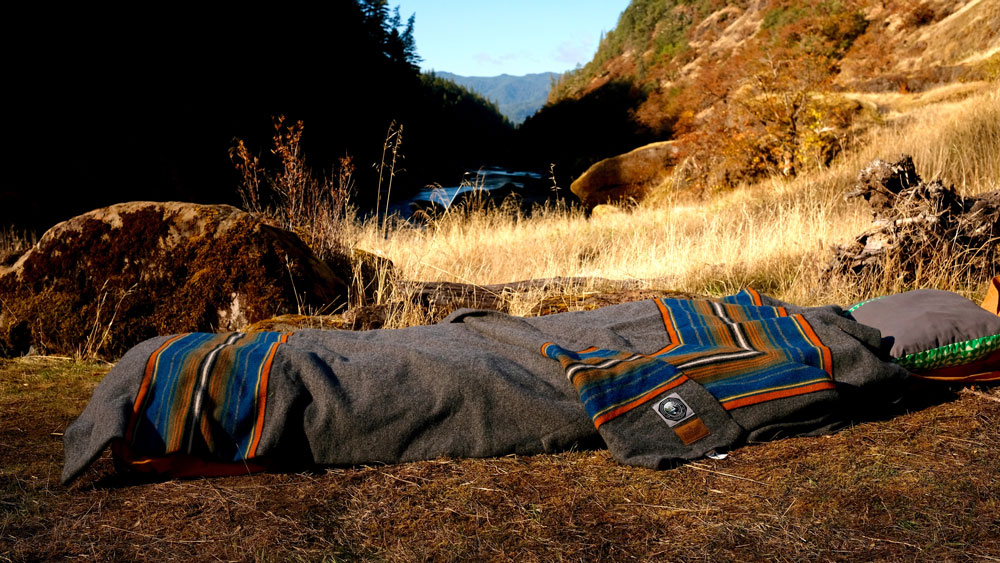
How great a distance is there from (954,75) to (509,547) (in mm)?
18559

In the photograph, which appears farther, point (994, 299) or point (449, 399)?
point (994, 299)

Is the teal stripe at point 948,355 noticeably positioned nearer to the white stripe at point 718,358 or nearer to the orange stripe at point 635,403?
the white stripe at point 718,358

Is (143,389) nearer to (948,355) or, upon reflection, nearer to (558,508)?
(558,508)

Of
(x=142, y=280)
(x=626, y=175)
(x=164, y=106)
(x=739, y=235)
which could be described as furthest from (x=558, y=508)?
(x=164, y=106)

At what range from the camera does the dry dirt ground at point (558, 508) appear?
1632 millimetres

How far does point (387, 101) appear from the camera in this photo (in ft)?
87.1

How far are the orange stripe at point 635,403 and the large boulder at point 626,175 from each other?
1240cm

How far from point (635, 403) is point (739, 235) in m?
4.61

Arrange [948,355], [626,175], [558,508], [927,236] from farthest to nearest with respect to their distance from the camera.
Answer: [626,175] → [927,236] → [948,355] → [558,508]

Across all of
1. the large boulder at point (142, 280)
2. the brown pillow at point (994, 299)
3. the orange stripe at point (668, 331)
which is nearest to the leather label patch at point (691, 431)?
Answer: the orange stripe at point (668, 331)

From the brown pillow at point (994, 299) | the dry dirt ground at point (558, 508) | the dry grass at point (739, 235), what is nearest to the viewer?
the dry dirt ground at point (558, 508)

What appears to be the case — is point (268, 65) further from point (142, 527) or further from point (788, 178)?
point (142, 527)

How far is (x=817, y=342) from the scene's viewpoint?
2484 millimetres

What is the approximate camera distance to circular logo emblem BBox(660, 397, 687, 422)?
2.22 metres
